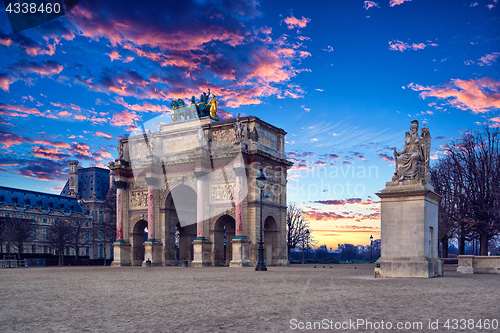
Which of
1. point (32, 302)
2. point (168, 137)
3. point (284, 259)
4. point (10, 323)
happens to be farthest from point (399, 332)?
point (168, 137)

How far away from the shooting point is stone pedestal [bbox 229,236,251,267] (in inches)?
1673

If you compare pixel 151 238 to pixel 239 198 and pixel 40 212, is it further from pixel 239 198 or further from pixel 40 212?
pixel 40 212

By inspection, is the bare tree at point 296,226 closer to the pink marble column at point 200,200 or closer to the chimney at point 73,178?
the pink marble column at point 200,200

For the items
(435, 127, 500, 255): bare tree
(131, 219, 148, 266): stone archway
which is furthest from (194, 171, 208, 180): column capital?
(435, 127, 500, 255): bare tree

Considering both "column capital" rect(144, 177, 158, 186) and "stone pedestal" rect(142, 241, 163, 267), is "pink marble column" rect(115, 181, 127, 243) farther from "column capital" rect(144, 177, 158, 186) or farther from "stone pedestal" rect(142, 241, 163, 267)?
"stone pedestal" rect(142, 241, 163, 267)

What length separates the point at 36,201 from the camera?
13300 centimetres

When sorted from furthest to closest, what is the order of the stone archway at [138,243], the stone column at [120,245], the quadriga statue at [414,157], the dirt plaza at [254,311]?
the stone archway at [138,243]
the stone column at [120,245]
the quadriga statue at [414,157]
the dirt plaza at [254,311]

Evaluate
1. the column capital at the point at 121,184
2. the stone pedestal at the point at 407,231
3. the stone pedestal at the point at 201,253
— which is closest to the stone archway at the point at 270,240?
the stone pedestal at the point at 201,253

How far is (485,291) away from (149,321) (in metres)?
9.76

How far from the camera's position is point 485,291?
1354cm

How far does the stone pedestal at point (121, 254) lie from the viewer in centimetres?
5102

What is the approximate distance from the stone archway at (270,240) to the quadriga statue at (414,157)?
27.7m

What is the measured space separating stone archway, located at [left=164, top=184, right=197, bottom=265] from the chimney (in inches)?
4587

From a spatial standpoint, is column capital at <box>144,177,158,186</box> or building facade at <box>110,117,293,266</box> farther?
column capital at <box>144,177,158,186</box>
